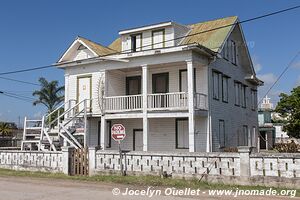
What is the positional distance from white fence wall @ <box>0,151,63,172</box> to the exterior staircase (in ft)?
6.24

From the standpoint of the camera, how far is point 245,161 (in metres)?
13.2

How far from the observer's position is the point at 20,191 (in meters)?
12.7

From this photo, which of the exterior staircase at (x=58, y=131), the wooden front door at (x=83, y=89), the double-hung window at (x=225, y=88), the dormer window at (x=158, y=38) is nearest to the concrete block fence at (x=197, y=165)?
the exterior staircase at (x=58, y=131)

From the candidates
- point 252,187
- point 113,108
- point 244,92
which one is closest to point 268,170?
point 252,187

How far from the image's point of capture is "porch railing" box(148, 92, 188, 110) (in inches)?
861

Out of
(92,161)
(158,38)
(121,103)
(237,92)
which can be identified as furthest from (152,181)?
(237,92)

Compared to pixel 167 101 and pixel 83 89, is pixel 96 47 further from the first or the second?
pixel 167 101

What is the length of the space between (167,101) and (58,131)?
6688mm

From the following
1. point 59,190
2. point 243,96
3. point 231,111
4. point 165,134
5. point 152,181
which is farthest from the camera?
point 243,96

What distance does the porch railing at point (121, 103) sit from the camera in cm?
2356

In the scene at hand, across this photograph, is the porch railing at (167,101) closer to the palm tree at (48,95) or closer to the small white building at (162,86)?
the small white building at (162,86)

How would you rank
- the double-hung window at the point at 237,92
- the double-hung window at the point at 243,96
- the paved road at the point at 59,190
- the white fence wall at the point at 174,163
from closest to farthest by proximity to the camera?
1. the paved road at the point at 59,190
2. the white fence wall at the point at 174,163
3. the double-hung window at the point at 237,92
4. the double-hung window at the point at 243,96

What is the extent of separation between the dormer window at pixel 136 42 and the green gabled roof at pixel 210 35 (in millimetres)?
2849

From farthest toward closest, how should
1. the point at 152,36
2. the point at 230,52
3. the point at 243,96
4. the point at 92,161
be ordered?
the point at 243,96 → the point at 230,52 → the point at 152,36 → the point at 92,161
